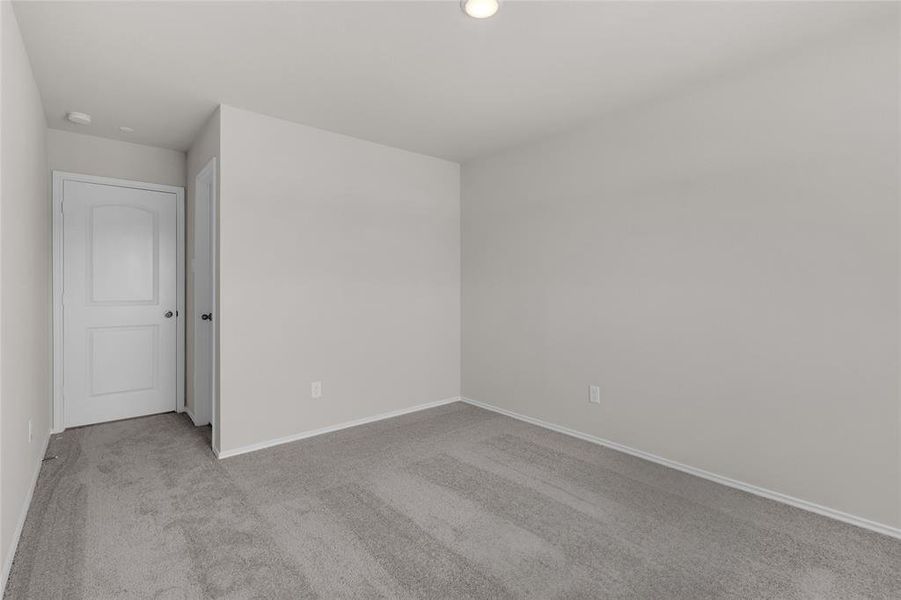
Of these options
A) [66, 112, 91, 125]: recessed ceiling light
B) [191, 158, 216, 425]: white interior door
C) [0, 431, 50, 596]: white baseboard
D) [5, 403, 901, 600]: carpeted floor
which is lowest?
[5, 403, 901, 600]: carpeted floor

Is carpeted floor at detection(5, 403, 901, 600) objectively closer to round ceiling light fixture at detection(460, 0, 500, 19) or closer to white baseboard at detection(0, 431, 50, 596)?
white baseboard at detection(0, 431, 50, 596)

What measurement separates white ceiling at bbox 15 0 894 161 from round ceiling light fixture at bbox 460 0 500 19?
0.06 metres

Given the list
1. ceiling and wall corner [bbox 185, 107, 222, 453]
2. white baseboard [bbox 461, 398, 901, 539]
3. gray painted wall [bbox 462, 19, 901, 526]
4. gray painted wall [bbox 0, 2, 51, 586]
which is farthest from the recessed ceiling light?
white baseboard [bbox 461, 398, 901, 539]

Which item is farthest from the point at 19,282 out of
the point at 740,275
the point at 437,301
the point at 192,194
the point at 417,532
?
the point at 740,275

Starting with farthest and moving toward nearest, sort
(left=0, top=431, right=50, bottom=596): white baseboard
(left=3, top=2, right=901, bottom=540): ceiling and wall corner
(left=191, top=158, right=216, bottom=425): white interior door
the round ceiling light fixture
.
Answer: (left=191, top=158, right=216, bottom=425): white interior door
(left=3, top=2, right=901, bottom=540): ceiling and wall corner
the round ceiling light fixture
(left=0, top=431, right=50, bottom=596): white baseboard

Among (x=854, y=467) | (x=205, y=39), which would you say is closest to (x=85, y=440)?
(x=205, y=39)

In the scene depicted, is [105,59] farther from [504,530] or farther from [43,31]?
[504,530]

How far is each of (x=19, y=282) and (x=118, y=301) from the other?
192 centimetres

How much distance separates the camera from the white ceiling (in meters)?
2.09

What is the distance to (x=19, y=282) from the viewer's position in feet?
7.25

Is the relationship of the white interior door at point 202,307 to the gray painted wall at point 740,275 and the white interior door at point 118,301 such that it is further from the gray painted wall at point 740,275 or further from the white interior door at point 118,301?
the gray painted wall at point 740,275

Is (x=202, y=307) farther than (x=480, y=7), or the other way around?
(x=202, y=307)

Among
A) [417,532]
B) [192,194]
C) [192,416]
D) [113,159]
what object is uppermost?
[113,159]

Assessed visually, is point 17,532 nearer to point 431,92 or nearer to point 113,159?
point 113,159
